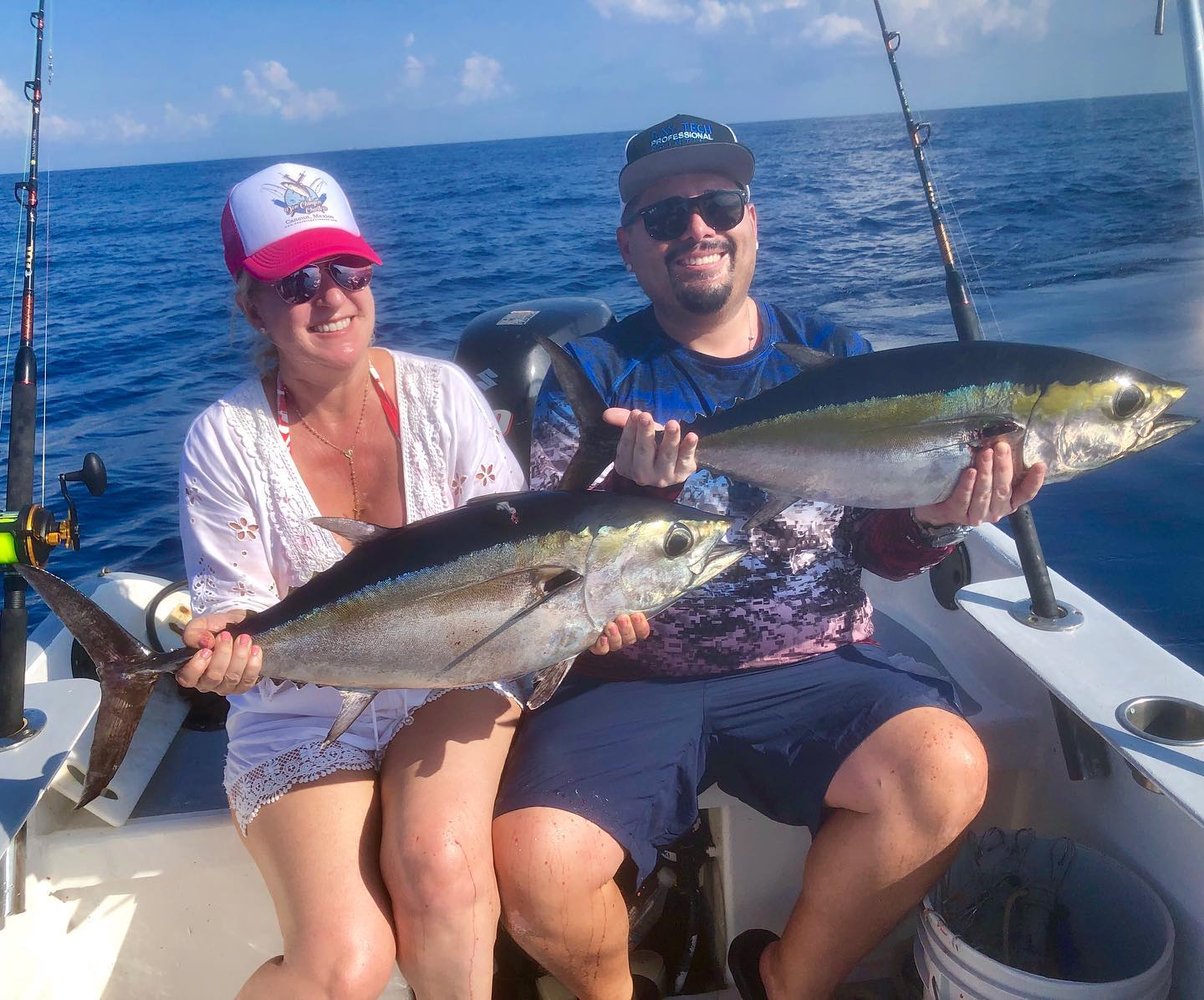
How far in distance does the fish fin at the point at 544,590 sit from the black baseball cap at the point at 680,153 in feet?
3.87

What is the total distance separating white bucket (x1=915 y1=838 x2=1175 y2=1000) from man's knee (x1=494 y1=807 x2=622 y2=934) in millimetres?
768

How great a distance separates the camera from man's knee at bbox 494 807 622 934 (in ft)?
A: 6.54

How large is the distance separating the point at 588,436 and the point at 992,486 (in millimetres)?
922

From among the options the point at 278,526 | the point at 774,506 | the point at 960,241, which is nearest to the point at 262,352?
the point at 278,526

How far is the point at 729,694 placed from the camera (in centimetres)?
238

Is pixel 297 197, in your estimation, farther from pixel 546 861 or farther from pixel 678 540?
pixel 546 861

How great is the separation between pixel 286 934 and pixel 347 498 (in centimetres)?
106

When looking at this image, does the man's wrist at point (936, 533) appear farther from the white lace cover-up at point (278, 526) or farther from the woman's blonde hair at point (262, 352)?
the woman's blonde hair at point (262, 352)

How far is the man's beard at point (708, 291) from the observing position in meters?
2.52

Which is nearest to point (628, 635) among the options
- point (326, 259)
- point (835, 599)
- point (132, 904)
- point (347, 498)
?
point (835, 599)

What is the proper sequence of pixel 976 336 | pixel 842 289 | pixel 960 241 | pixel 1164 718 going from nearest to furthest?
pixel 1164 718
pixel 976 336
pixel 842 289
pixel 960 241

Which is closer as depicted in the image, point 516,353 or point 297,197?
point 297,197

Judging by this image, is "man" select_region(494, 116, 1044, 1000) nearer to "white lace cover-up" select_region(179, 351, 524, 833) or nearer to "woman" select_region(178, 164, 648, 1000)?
→ "woman" select_region(178, 164, 648, 1000)

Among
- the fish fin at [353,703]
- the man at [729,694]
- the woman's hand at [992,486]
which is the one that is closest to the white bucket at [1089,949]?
the man at [729,694]
